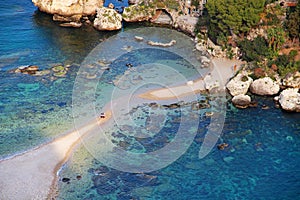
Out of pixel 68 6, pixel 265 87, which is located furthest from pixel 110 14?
pixel 265 87

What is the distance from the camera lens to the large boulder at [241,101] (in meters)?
66.3

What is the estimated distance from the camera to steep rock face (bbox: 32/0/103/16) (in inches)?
3838

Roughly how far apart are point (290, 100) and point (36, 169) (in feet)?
126

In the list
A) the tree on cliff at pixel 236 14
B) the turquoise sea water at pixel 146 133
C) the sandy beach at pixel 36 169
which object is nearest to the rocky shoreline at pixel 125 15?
the tree on cliff at pixel 236 14

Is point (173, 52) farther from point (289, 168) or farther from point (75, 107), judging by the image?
point (289, 168)

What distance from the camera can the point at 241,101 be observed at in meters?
66.7

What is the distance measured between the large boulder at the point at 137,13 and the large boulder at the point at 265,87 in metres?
39.5

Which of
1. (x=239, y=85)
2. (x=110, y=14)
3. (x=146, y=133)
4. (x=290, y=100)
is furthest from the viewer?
(x=110, y=14)

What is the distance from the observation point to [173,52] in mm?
86062

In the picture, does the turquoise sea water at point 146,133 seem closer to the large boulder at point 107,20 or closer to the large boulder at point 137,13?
the large boulder at point 107,20

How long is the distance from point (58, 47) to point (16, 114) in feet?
87.8

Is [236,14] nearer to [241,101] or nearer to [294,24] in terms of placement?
[294,24]

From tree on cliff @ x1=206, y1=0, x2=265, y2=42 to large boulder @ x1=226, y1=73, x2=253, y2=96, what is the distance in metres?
13.0

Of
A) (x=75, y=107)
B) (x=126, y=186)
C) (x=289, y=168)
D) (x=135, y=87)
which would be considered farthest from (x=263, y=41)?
(x=126, y=186)
